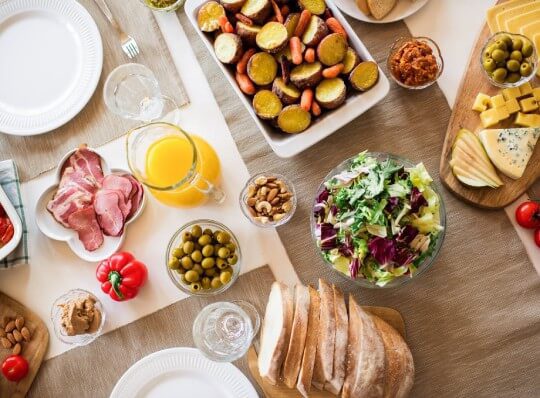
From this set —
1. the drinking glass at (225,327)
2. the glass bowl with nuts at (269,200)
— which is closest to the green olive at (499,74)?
the glass bowl with nuts at (269,200)

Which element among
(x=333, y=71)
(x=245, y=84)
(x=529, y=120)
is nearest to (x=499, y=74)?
(x=529, y=120)

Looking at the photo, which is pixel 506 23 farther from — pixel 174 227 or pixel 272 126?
pixel 174 227

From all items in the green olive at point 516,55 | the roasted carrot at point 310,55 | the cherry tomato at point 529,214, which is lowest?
the cherry tomato at point 529,214

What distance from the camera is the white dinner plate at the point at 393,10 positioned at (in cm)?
208

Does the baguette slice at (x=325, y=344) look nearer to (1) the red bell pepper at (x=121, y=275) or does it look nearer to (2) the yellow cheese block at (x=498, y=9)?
(1) the red bell pepper at (x=121, y=275)

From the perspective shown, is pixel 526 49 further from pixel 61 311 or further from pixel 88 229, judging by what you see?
pixel 61 311

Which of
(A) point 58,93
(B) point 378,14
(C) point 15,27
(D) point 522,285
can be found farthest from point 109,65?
(D) point 522,285

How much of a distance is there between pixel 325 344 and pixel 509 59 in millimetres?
1101

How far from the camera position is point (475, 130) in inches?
80.6

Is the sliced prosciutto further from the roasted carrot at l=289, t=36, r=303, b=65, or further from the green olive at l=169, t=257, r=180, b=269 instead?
the roasted carrot at l=289, t=36, r=303, b=65

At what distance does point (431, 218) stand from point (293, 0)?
853mm

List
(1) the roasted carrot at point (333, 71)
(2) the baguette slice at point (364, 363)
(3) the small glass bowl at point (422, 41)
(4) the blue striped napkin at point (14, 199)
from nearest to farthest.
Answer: (2) the baguette slice at point (364, 363)
(1) the roasted carrot at point (333, 71)
(3) the small glass bowl at point (422, 41)
(4) the blue striped napkin at point (14, 199)

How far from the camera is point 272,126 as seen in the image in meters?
2.03

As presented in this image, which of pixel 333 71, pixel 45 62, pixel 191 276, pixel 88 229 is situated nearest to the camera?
pixel 333 71
